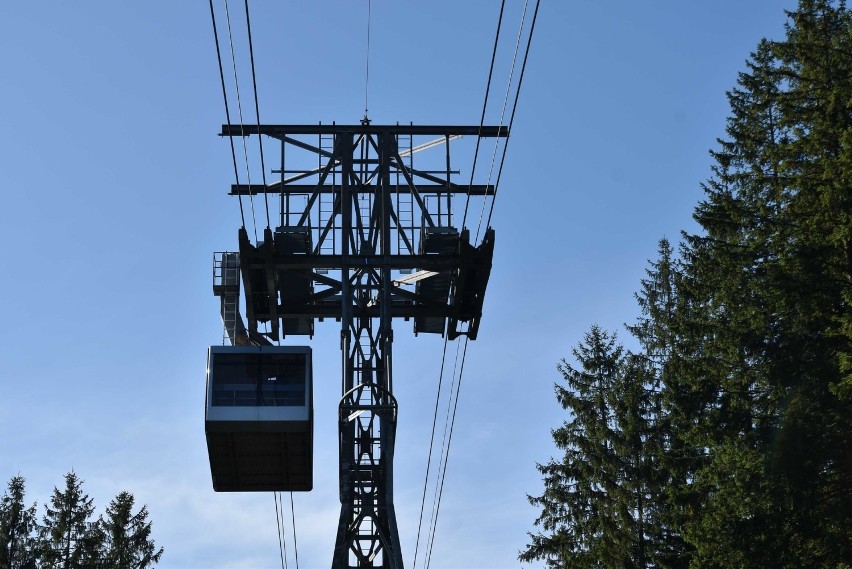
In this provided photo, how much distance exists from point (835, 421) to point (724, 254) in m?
5.34

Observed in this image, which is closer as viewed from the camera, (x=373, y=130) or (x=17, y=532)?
(x=373, y=130)

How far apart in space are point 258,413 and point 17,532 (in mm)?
21128

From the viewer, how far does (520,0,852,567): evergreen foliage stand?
27.8 meters

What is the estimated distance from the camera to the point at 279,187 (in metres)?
28.3

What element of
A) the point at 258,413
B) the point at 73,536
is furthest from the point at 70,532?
the point at 258,413

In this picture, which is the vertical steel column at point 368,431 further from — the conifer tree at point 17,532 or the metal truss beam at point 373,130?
the conifer tree at point 17,532

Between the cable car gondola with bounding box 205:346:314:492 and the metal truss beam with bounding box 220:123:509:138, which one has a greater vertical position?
the metal truss beam with bounding box 220:123:509:138

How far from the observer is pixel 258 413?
26.8 meters

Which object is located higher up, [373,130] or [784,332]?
[373,130]

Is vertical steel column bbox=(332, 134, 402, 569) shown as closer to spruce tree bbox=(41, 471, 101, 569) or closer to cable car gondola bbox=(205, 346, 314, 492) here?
cable car gondola bbox=(205, 346, 314, 492)

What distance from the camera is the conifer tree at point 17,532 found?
44.7m

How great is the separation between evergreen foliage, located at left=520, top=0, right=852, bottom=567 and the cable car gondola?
744 centimetres

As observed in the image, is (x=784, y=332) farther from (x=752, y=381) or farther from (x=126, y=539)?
(x=126, y=539)

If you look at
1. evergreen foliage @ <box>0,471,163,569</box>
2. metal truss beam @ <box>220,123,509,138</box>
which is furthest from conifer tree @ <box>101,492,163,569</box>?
metal truss beam @ <box>220,123,509,138</box>
